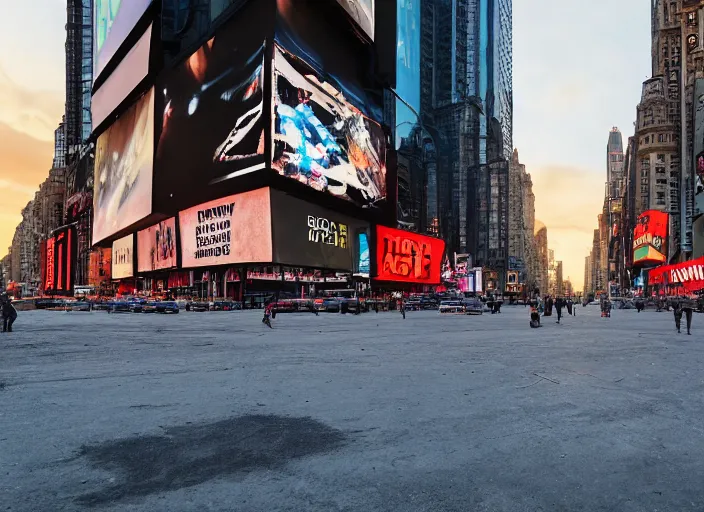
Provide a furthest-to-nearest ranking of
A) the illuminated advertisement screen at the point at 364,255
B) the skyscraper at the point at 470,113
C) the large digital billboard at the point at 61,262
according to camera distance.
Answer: the skyscraper at the point at 470,113, the large digital billboard at the point at 61,262, the illuminated advertisement screen at the point at 364,255

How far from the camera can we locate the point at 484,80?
146 m

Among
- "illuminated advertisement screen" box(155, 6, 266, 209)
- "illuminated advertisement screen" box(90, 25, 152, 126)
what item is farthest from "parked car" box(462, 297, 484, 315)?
"illuminated advertisement screen" box(90, 25, 152, 126)

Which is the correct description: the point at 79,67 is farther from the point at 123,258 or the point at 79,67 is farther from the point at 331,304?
the point at 331,304

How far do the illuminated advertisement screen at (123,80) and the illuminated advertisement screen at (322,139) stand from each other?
81.9ft

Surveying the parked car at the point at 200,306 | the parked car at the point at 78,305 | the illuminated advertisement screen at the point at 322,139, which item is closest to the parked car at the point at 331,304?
the illuminated advertisement screen at the point at 322,139

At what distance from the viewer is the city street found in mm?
4039

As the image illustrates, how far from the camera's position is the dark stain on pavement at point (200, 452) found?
14.0 ft

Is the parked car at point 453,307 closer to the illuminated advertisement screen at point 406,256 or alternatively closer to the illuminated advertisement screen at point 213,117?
the illuminated advertisement screen at point 213,117

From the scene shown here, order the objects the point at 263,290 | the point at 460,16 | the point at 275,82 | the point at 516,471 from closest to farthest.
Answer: the point at 516,471
the point at 275,82
the point at 263,290
the point at 460,16

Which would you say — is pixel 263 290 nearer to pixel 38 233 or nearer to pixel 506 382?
pixel 506 382

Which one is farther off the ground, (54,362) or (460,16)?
(460,16)

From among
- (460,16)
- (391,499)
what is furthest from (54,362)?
(460,16)

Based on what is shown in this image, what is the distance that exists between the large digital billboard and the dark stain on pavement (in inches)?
4404

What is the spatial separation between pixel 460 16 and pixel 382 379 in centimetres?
14487
